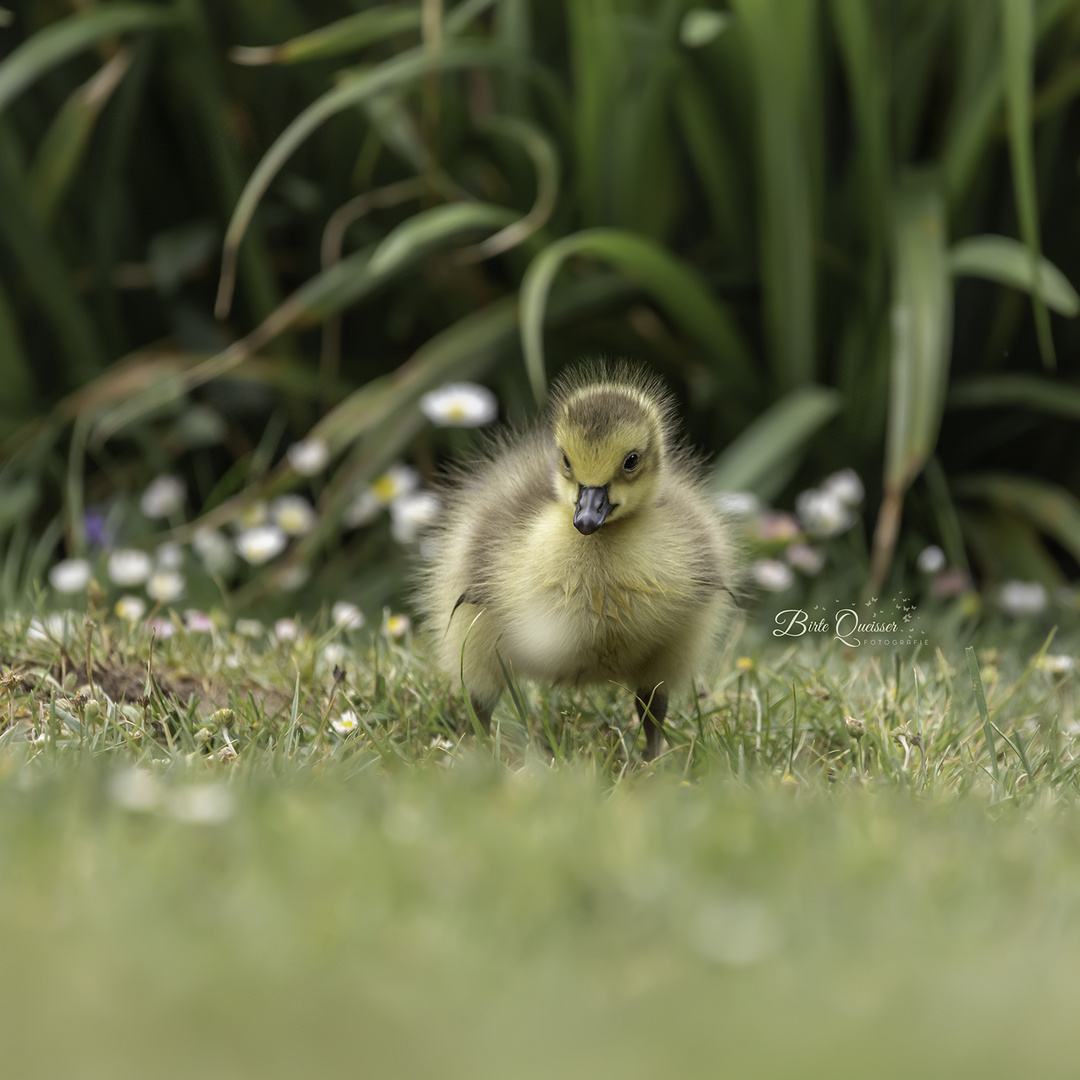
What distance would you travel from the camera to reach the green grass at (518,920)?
1141mm

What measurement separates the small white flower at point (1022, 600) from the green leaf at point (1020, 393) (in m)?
0.54

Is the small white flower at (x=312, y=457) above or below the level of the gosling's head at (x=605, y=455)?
below

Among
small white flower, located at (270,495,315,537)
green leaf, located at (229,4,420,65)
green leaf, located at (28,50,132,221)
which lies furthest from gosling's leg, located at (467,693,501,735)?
green leaf, located at (28,50,132,221)

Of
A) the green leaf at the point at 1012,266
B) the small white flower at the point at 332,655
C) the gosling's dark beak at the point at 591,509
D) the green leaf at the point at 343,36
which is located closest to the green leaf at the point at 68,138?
the green leaf at the point at 343,36

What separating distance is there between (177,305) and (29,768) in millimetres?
2946

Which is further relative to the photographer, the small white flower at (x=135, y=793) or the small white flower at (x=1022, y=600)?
the small white flower at (x=1022, y=600)

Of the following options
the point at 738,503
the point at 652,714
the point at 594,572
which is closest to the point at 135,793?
the point at 594,572

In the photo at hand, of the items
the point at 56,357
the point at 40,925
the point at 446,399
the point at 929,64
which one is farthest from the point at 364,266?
the point at 40,925

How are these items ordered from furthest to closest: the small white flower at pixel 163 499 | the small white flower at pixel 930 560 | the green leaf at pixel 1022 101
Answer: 1. the small white flower at pixel 163 499
2. the small white flower at pixel 930 560
3. the green leaf at pixel 1022 101

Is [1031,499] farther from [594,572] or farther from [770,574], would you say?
Result: [594,572]

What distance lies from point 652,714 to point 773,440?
146 centimetres

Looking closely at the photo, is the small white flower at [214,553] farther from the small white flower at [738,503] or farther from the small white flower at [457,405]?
the small white flower at [738,503]

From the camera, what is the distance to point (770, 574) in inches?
132

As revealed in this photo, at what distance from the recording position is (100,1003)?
1.16m
